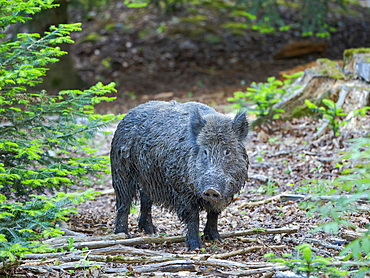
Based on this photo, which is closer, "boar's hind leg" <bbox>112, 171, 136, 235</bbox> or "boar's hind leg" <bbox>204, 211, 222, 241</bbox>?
"boar's hind leg" <bbox>204, 211, 222, 241</bbox>

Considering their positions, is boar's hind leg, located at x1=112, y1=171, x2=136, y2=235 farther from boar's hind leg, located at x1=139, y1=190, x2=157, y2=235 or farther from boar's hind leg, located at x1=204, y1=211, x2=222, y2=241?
boar's hind leg, located at x1=204, y1=211, x2=222, y2=241

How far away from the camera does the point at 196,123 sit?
5.20 m

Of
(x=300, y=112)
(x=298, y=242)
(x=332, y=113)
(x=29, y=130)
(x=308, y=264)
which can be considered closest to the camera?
(x=308, y=264)

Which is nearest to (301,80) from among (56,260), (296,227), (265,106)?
(265,106)

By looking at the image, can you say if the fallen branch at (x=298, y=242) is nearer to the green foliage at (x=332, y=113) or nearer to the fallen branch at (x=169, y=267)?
the fallen branch at (x=169, y=267)

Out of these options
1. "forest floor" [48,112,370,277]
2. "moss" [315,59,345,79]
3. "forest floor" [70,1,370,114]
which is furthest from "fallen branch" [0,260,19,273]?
"forest floor" [70,1,370,114]

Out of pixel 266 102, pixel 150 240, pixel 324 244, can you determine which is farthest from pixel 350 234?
pixel 266 102

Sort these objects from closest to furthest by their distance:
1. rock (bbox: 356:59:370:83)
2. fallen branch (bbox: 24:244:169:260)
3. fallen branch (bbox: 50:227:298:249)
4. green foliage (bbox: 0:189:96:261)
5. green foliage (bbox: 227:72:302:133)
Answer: green foliage (bbox: 0:189:96:261) → fallen branch (bbox: 24:244:169:260) → fallen branch (bbox: 50:227:298:249) → rock (bbox: 356:59:370:83) → green foliage (bbox: 227:72:302:133)

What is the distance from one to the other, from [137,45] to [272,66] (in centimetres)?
531

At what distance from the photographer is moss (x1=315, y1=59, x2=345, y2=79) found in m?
9.79

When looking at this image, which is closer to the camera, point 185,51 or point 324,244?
point 324,244

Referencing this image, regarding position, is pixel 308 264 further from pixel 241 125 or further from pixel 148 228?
pixel 148 228

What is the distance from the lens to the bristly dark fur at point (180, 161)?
5.02 m

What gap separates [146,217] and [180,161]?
55.5 inches
